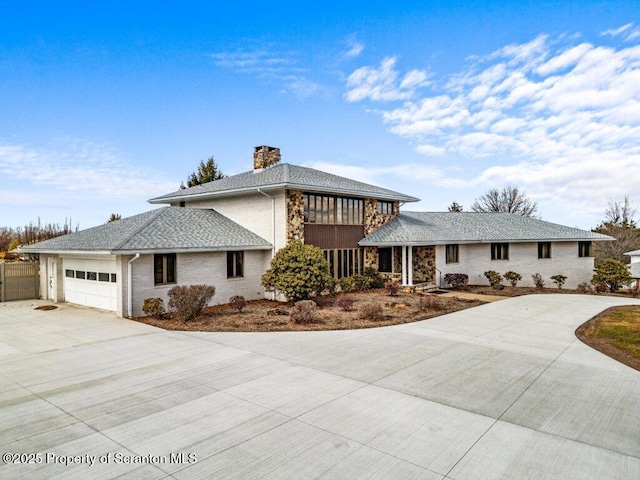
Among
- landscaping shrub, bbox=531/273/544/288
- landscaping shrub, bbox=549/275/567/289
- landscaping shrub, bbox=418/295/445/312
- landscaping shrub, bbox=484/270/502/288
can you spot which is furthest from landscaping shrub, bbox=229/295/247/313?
landscaping shrub, bbox=549/275/567/289

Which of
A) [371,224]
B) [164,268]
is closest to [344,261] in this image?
[371,224]

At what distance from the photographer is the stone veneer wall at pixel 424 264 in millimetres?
22203

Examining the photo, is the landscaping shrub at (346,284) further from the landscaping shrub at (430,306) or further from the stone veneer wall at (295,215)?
the landscaping shrub at (430,306)

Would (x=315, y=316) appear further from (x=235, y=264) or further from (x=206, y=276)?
(x=235, y=264)

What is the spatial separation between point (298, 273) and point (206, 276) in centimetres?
394

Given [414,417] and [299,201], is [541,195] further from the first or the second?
[414,417]

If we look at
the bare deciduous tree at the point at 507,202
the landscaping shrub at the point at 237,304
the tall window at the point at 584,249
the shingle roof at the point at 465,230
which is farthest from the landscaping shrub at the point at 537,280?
the bare deciduous tree at the point at 507,202

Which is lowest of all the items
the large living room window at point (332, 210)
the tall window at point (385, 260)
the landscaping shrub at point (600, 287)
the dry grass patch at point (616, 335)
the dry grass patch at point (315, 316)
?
the landscaping shrub at point (600, 287)

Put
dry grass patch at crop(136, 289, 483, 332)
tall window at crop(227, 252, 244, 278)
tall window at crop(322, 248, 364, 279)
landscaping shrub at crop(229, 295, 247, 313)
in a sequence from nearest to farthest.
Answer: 1. dry grass patch at crop(136, 289, 483, 332)
2. landscaping shrub at crop(229, 295, 247, 313)
3. tall window at crop(227, 252, 244, 278)
4. tall window at crop(322, 248, 364, 279)

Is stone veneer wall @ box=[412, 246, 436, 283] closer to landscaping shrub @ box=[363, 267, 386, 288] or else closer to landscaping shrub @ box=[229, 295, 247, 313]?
landscaping shrub @ box=[363, 267, 386, 288]

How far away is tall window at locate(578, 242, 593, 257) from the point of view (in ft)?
84.9

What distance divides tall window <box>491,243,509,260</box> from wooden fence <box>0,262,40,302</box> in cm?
2555

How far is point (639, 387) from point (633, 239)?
44923 mm

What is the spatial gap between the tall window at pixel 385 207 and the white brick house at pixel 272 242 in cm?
6
